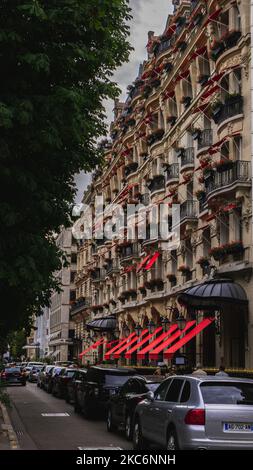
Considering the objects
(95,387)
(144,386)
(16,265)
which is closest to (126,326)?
(95,387)

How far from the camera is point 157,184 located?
45281mm

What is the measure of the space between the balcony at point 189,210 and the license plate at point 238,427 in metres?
25.9

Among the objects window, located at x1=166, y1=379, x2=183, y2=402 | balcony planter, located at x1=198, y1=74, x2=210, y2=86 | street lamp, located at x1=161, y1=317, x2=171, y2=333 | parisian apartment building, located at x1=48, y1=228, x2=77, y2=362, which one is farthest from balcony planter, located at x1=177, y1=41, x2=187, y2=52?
parisian apartment building, located at x1=48, y1=228, x2=77, y2=362

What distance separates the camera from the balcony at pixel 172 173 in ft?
136

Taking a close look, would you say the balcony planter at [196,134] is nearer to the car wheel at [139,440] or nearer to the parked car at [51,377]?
the parked car at [51,377]

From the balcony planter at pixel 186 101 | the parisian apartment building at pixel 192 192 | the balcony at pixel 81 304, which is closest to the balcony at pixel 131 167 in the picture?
the parisian apartment building at pixel 192 192

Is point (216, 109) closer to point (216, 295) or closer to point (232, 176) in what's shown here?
point (232, 176)

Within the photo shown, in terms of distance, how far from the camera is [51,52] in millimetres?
13633

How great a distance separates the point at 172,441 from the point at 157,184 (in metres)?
33.6

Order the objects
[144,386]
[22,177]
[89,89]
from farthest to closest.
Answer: [144,386] → [89,89] → [22,177]

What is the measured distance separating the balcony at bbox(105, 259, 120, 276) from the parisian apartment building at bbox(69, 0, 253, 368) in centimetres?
42

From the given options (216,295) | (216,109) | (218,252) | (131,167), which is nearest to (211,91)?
(216,109)
